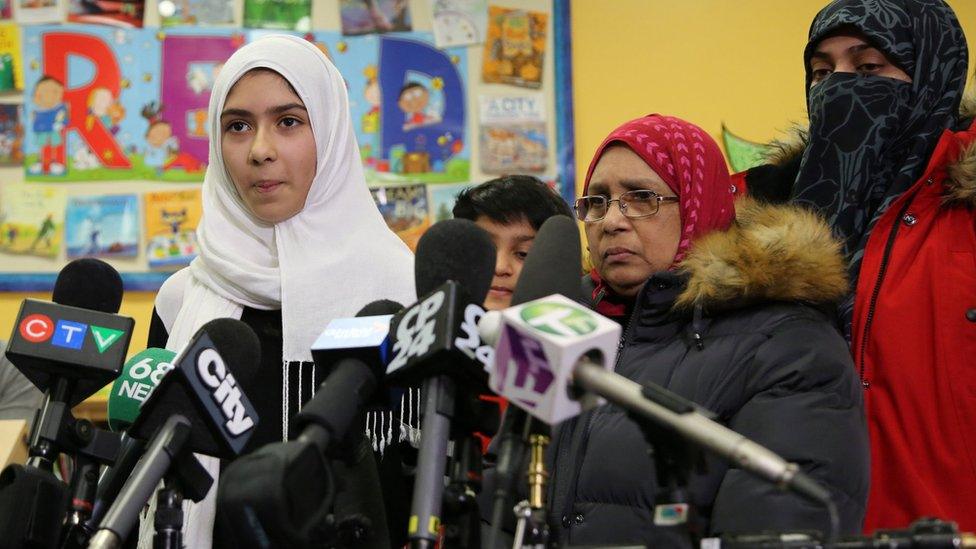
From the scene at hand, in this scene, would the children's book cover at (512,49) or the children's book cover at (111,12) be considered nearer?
the children's book cover at (111,12)

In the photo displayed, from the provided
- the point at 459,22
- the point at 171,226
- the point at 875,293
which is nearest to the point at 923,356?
the point at 875,293

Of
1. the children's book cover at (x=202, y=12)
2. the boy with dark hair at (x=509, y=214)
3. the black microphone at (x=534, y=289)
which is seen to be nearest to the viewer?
the black microphone at (x=534, y=289)

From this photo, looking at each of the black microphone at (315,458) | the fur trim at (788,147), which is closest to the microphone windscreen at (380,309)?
the black microphone at (315,458)

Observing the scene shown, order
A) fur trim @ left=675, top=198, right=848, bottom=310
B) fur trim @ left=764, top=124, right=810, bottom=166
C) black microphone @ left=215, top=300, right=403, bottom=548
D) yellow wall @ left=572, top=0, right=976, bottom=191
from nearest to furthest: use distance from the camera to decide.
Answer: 1. black microphone @ left=215, top=300, right=403, bottom=548
2. fur trim @ left=675, top=198, right=848, bottom=310
3. fur trim @ left=764, top=124, right=810, bottom=166
4. yellow wall @ left=572, top=0, right=976, bottom=191

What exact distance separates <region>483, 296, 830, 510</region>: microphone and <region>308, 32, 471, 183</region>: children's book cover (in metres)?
2.97

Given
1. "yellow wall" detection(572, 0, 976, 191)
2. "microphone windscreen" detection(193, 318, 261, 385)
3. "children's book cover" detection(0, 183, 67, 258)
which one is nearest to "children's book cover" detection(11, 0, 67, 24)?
"children's book cover" detection(0, 183, 67, 258)

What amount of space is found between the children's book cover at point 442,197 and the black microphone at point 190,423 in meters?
2.68

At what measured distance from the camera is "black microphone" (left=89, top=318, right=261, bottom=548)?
1298 mm

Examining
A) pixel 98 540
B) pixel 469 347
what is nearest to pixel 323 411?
pixel 469 347

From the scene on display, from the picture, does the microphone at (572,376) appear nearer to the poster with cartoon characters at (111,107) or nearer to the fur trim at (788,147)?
the fur trim at (788,147)

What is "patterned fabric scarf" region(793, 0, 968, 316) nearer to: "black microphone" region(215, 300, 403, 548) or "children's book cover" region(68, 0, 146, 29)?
"black microphone" region(215, 300, 403, 548)

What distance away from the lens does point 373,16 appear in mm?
4137

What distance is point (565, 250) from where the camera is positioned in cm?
132

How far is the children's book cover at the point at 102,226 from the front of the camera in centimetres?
401
